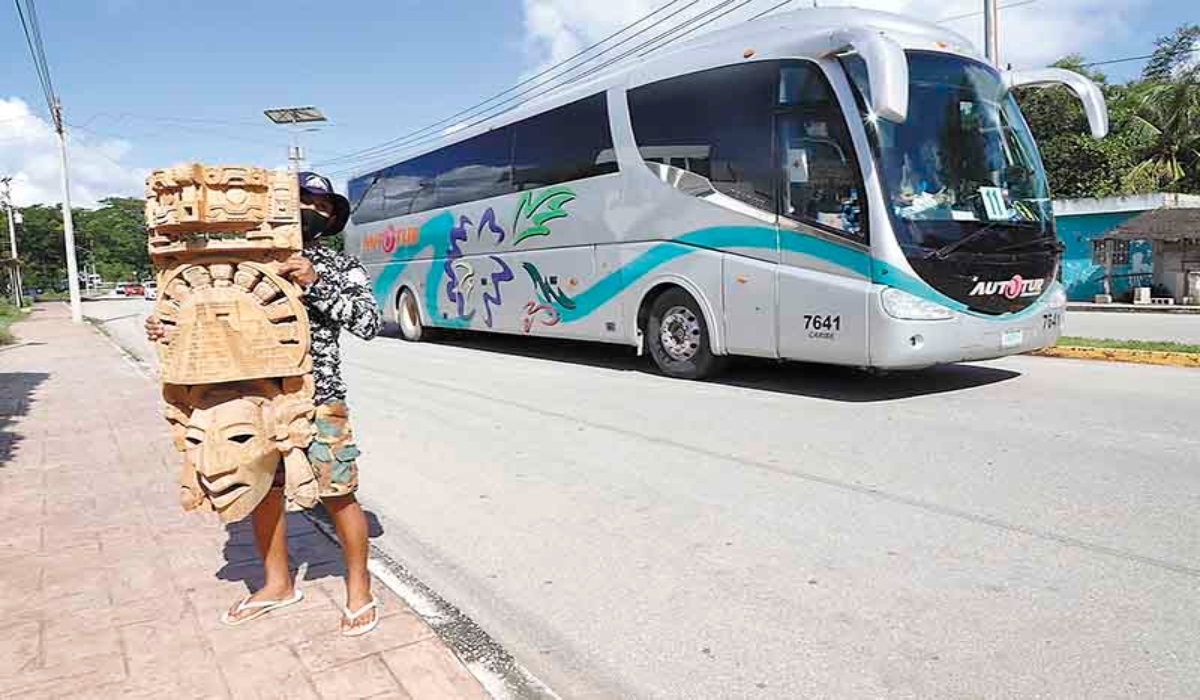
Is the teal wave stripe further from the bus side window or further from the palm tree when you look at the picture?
the palm tree

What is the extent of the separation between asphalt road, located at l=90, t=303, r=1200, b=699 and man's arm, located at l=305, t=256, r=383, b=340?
1261mm

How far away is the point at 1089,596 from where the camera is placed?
11.1 feet

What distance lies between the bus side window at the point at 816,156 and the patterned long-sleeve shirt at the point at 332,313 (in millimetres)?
5215

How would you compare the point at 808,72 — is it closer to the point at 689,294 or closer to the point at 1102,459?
the point at 689,294

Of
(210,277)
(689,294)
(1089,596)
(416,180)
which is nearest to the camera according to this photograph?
(210,277)

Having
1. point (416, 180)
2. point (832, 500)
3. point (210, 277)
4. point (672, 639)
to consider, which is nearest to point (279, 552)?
point (210, 277)

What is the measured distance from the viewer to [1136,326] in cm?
1598

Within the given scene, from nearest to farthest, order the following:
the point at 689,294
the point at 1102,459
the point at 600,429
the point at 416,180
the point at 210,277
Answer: the point at 210,277, the point at 1102,459, the point at 600,429, the point at 689,294, the point at 416,180

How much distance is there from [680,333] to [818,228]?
2.28 m

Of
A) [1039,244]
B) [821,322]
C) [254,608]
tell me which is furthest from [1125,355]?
[254,608]

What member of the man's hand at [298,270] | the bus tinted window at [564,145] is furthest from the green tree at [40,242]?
the man's hand at [298,270]

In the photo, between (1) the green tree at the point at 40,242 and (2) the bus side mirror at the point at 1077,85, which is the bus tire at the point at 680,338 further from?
(1) the green tree at the point at 40,242

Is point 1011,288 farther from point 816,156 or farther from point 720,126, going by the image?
point 720,126

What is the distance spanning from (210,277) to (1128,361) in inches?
397
